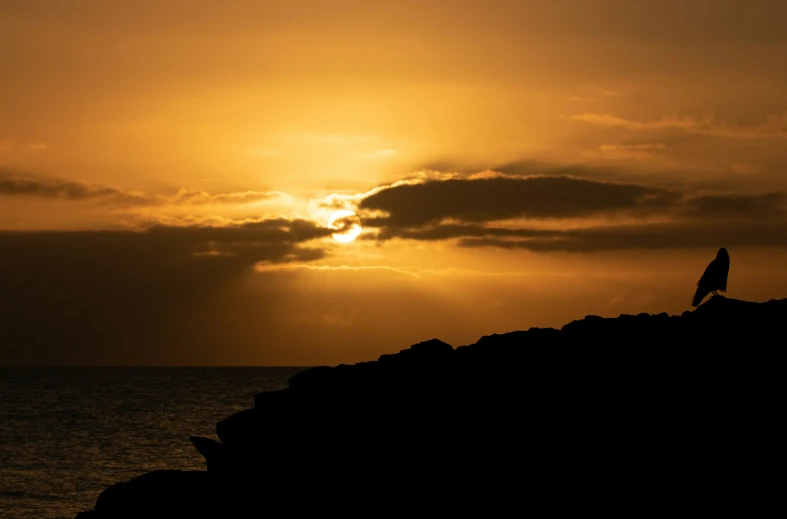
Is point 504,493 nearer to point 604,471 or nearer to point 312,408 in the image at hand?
point 604,471

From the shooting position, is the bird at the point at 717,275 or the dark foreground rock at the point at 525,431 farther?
the bird at the point at 717,275

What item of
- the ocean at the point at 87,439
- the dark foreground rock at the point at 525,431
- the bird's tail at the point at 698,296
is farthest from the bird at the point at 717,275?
the ocean at the point at 87,439

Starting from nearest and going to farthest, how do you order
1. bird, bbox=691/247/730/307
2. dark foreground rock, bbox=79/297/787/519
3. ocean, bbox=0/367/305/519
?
dark foreground rock, bbox=79/297/787/519 → bird, bbox=691/247/730/307 → ocean, bbox=0/367/305/519

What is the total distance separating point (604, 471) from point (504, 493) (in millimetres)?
2316

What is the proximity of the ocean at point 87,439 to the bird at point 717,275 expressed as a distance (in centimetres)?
3343

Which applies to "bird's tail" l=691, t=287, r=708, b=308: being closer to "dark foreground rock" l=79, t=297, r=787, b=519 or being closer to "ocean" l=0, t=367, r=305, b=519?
"dark foreground rock" l=79, t=297, r=787, b=519

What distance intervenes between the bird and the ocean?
33429mm

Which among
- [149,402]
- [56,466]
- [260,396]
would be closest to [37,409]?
[149,402]

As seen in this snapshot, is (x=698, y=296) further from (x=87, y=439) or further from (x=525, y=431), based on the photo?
(x=87, y=439)

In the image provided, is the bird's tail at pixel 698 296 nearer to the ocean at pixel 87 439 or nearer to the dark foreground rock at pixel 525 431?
the dark foreground rock at pixel 525 431

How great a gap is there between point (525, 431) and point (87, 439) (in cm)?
6807

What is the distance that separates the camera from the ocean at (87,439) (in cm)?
5500

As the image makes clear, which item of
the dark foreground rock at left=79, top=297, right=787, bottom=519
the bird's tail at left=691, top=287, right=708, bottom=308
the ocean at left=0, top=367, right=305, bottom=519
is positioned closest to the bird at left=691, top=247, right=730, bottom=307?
the bird's tail at left=691, top=287, right=708, bottom=308

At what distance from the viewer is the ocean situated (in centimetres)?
5500
